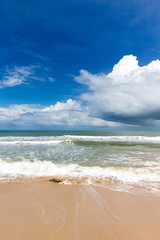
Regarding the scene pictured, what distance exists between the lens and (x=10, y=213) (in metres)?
3.33

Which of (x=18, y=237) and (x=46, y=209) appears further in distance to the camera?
(x=46, y=209)

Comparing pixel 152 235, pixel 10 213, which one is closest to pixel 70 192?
pixel 10 213

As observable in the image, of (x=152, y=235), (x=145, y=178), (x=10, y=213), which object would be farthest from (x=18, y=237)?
(x=145, y=178)

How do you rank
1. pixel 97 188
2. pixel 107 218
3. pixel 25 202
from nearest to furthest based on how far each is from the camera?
pixel 107 218
pixel 25 202
pixel 97 188

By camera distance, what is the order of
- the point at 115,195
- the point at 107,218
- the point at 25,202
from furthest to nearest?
the point at 115,195, the point at 25,202, the point at 107,218

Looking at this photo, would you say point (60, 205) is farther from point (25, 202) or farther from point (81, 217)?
point (25, 202)

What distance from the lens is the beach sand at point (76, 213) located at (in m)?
2.67

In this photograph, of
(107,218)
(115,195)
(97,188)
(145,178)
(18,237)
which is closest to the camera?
(18,237)

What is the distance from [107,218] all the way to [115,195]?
4.00 ft

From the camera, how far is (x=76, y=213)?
334cm

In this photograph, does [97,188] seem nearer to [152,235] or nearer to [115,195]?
[115,195]

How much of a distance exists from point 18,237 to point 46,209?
3.26 ft

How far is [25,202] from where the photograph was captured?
3840 mm

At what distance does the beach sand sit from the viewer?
2.67 meters
